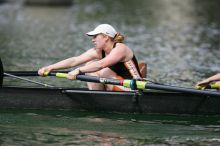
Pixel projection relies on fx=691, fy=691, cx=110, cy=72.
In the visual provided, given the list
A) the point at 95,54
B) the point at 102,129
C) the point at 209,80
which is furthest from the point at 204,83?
the point at 95,54

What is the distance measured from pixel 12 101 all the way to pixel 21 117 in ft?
1.65

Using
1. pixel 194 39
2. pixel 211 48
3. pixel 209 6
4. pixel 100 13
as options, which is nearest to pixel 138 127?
pixel 211 48

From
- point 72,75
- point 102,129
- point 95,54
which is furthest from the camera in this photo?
point 95,54

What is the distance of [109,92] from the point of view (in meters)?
13.0

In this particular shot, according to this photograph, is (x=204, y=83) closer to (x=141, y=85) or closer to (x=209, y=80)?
(x=209, y=80)

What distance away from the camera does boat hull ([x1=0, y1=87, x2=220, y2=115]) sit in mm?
12984

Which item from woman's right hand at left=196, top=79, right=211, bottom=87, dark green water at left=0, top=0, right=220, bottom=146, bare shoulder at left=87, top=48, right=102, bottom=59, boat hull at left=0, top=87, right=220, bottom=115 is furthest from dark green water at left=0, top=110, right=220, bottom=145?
bare shoulder at left=87, top=48, right=102, bottom=59

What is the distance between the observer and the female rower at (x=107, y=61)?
13203mm

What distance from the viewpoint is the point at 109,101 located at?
13.2 m

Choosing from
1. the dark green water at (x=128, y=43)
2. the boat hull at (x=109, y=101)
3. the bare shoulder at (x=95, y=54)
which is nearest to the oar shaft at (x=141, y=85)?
the boat hull at (x=109, y=101)

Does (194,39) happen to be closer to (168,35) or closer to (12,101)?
(168,35)

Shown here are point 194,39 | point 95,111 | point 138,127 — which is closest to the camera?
point 138,127

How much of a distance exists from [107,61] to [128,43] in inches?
591

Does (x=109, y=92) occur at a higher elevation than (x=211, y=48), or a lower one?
lower
